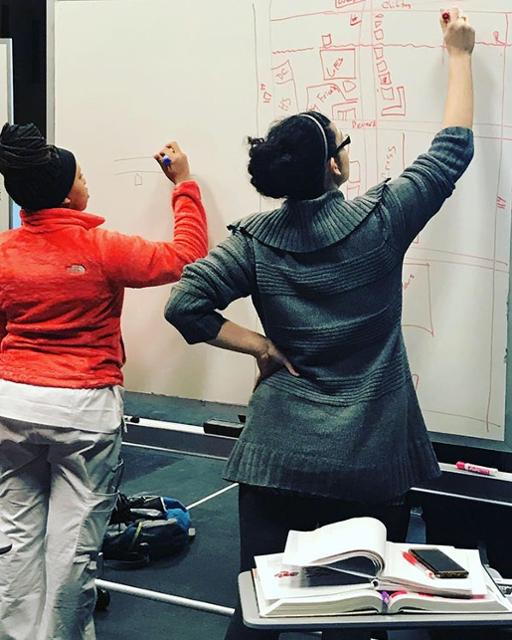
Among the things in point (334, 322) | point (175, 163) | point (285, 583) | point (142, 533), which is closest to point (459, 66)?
point (334, 322)

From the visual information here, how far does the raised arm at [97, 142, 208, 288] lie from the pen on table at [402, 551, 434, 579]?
3.03 ft

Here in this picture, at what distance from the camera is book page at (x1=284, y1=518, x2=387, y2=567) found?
1.33 m

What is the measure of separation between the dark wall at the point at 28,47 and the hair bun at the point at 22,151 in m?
1.38

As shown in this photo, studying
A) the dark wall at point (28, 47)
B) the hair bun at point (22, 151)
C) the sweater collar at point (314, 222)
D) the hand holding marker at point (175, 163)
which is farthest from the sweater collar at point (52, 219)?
the dark wall at point (28, 47)

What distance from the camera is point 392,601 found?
1.30 metres

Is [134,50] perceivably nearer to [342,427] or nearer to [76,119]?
[76,119]

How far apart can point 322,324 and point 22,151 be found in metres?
0.84

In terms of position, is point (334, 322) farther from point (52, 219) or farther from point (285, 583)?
point (52, 219)

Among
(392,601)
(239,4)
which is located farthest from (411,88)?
(392,601)

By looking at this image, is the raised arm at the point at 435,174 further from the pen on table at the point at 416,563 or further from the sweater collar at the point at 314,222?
the pen on table at the point at 416,563

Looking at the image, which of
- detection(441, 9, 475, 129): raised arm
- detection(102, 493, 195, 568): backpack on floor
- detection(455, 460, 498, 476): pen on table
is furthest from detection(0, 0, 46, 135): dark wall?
detection(455, 460, 498, 476): pen on table

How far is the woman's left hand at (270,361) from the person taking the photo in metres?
1.71

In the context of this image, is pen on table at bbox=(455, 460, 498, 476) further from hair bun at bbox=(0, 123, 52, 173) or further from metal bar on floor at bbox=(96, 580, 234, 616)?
hair bun at bbox=(0, 123, 52, 173)

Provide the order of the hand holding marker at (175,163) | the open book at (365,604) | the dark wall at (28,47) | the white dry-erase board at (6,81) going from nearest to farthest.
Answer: the open book at (365,604) → the hand holding marker at (175,163) → the white dry-erase board at (6,81) → the dark wall at (28,47)
